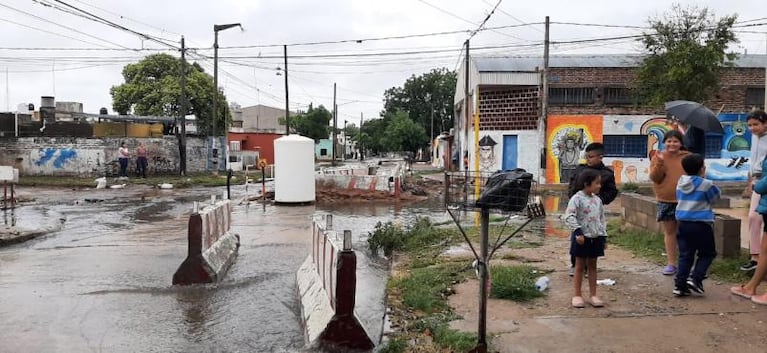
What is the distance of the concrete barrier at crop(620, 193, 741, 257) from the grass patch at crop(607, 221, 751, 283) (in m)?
0.09

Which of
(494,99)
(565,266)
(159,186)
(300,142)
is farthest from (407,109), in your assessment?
(565,266)

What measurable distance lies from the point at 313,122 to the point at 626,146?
133ft

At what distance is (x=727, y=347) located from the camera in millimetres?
4465

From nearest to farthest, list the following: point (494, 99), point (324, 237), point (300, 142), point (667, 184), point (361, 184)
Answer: point (324, 237), point (667, 184), point (300, 142), point (361, 184), point (494, 99)

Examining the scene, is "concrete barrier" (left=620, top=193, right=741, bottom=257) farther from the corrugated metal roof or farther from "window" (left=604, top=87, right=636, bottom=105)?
the corrugated metal roof

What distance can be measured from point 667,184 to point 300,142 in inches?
512

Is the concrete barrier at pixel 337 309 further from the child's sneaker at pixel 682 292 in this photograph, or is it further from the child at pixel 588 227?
the child's sneaker at pixel 682 292

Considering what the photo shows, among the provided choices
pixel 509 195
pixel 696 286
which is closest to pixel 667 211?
pixel 696 286

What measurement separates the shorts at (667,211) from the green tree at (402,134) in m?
60.5

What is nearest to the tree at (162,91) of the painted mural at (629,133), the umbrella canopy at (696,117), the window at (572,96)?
the window at (572,96)

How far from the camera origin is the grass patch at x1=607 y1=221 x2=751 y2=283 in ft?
21.2

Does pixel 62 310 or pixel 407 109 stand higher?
pixel 407 109

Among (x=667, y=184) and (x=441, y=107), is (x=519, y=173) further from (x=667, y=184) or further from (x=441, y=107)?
(x=441, y=107)

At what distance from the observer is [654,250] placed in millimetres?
8148
